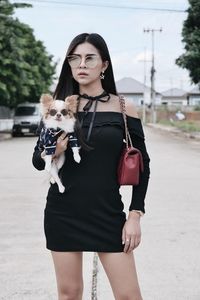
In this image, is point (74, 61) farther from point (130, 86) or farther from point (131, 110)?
point (130, 86)

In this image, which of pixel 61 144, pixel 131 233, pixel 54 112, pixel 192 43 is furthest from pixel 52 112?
pixel 192 43

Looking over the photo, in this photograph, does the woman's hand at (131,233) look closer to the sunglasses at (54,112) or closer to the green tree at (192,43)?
the sunglasses at (54,112)

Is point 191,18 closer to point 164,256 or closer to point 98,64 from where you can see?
point 164,256

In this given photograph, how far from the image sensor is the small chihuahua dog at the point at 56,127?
238 centimetres

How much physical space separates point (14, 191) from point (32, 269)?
4865 millimetres

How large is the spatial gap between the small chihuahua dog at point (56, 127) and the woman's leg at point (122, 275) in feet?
1.28

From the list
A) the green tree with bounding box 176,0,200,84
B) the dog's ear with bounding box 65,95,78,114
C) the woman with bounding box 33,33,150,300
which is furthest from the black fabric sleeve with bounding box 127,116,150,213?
the green tree with bounding box 176,0,200,84

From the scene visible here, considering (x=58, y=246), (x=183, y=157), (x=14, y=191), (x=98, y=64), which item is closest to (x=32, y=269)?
(x=58, y=246)

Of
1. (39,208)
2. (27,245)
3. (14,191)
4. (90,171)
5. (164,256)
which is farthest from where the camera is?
(14,191)

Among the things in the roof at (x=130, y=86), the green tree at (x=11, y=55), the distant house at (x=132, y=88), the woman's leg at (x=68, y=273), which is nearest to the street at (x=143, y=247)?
the woman's leg at (x=68, y=273)

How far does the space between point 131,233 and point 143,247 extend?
10.8ft

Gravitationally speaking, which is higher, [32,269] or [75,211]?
[75,211]

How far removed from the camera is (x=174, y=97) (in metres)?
115

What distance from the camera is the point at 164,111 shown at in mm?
72938
